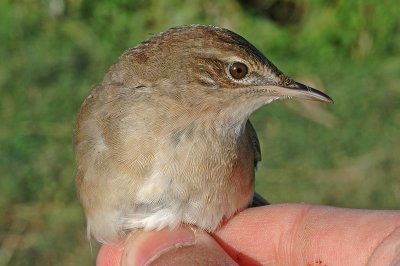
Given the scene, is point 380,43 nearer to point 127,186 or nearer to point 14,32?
point 14,32

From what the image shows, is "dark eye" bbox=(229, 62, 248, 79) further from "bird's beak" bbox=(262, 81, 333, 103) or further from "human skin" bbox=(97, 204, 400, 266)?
"human skin" bbox=(97, 204, 400, 266)

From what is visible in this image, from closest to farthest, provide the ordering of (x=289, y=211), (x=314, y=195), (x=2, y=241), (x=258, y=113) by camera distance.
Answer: (x=289, y=211)
(x=2, y=241)
(x=314, y=195)
(x=258, y=113)

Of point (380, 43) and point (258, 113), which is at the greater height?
point (380, 43)


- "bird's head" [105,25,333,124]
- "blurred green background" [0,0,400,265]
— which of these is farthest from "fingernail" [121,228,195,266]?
Result: "blurred green background" [0,0,400,265]

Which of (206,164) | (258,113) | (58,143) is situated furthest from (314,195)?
(206,164)

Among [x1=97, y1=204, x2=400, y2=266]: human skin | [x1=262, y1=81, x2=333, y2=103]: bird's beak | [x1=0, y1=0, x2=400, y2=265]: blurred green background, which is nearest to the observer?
[x1=97, y1=204, x2=400, y2=266]: human skin

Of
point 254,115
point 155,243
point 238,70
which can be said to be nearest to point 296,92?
point 238,70
